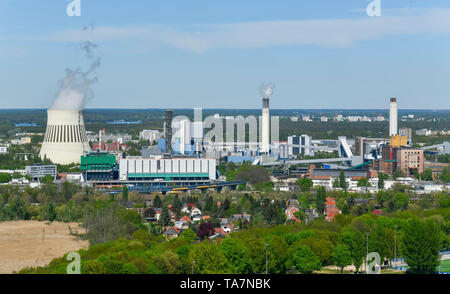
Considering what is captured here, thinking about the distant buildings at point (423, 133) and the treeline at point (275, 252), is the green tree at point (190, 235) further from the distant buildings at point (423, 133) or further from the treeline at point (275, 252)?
the distant buildings at point (423, 133)

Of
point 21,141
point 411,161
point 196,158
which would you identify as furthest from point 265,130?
point 21,141

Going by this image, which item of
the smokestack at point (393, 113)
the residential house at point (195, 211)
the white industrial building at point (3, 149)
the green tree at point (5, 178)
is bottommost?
the residential house at point (195, 211)

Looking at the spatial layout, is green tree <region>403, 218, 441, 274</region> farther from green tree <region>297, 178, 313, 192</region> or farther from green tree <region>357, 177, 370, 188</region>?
green tree <region>357, 177, 370, 188</region>

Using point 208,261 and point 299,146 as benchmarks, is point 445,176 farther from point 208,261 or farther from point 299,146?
point 208,261

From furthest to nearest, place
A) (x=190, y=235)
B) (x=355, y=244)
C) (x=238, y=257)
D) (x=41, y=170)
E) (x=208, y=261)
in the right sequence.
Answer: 1. (x=41, y=170)
2. (x=190, y=235)
3. (x=355, y=244)
4. (x=238, y=257)
5. (x=208, y=261)

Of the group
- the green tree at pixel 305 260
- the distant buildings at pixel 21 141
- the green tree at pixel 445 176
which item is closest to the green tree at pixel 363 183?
the green tree at pixel 445 176
